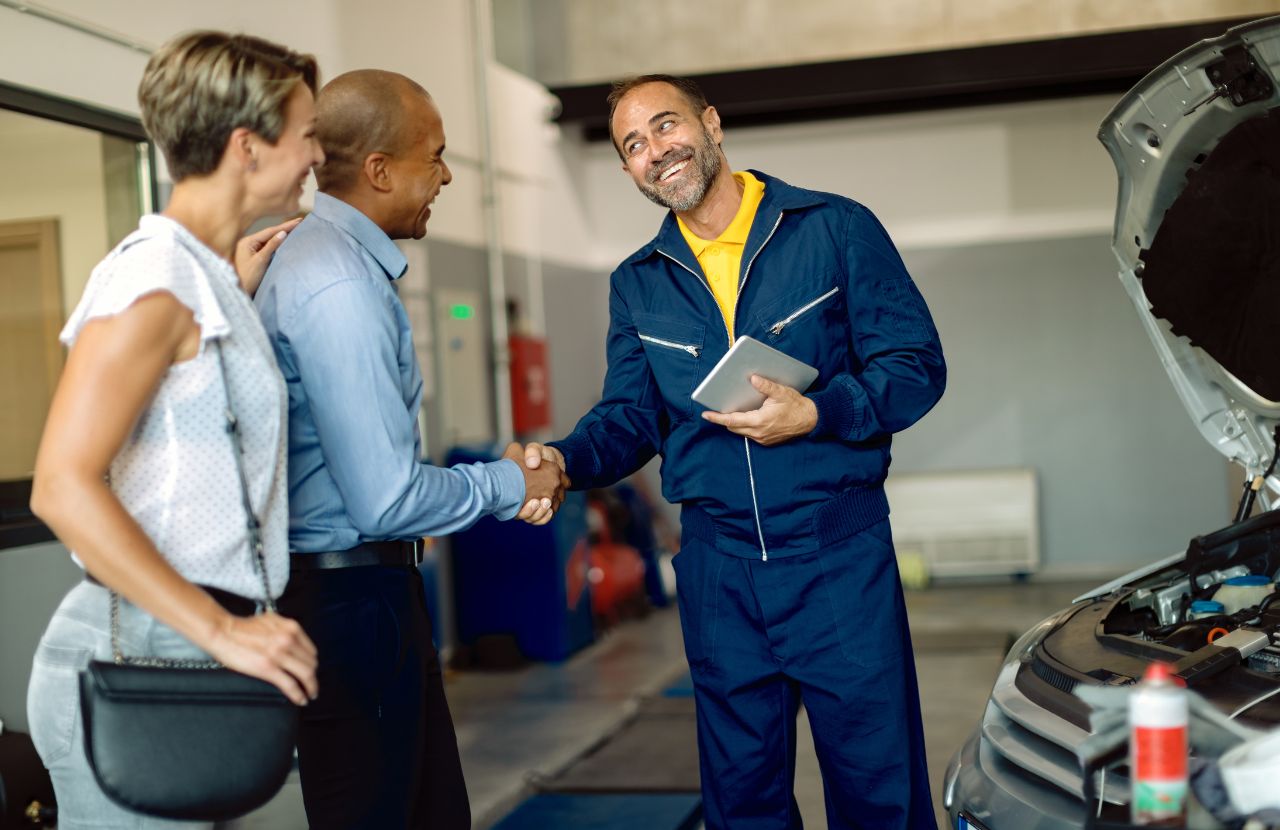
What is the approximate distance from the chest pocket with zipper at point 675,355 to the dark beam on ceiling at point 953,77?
17.7 feet

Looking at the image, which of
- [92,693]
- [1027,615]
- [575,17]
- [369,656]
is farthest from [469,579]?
[92,693]

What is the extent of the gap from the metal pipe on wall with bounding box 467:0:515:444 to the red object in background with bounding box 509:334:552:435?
0.04 m

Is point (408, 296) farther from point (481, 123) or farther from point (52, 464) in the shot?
point (52, 464)

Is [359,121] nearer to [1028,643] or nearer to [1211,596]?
[1028,643]

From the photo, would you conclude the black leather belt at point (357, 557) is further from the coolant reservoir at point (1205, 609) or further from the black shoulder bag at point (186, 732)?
the coolant reservoir at point (1205, 609)

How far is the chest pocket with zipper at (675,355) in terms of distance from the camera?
8.18 ft

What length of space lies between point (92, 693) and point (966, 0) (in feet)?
24.9

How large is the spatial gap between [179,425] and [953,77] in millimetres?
6745

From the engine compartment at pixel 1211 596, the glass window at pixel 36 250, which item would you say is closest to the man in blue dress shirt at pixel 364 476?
the engine compartment at pixel 1211 596

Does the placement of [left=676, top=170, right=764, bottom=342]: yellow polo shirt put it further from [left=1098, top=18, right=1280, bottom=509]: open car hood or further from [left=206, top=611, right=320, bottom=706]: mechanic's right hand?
[left=206, top=611, right=320, bottom=706]: mechanic's right hand

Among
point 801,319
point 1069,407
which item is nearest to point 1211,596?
point 801,319

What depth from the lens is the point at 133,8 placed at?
4406 millimetres

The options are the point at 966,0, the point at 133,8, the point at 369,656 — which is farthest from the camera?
the point at 966,0

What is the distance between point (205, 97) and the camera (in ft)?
5.04
